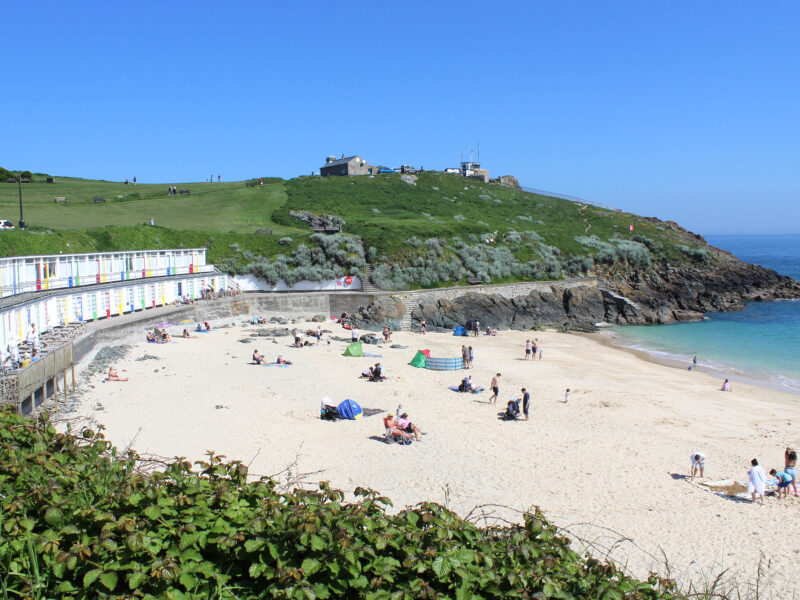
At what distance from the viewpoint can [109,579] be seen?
390cm

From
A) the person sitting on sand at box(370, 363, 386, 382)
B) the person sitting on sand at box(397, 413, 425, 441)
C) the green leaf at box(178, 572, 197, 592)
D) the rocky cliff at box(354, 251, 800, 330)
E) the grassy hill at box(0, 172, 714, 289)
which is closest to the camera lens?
the green leaf at box(178, 572, 197, 592)

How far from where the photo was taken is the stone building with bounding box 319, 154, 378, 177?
3135 inches

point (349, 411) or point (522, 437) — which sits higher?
point (349, 411)

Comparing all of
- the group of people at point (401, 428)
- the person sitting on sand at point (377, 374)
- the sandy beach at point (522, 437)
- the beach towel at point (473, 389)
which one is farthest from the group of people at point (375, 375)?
the group of people at point (401, 428)

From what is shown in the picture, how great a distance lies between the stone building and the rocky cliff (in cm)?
4160

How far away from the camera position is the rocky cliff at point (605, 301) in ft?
120

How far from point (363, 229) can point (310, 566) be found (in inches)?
1716

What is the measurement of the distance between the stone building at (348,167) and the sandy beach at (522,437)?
56588 mm

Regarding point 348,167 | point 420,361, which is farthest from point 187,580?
point 348,167

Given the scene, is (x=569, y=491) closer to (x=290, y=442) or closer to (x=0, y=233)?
(x=290, y=442)

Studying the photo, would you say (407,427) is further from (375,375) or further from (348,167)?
(348,167)

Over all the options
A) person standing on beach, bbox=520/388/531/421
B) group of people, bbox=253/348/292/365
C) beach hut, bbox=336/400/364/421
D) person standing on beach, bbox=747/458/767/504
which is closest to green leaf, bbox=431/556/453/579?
person standing on beach, bbox=747/458/767/504

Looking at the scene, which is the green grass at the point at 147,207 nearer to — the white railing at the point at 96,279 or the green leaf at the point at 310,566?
the white railing at the point at 96,279

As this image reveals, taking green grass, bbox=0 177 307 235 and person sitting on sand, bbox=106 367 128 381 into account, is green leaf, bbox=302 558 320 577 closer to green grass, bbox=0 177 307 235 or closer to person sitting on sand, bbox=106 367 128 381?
person sitting on sand, bbox=106 367 128 381
